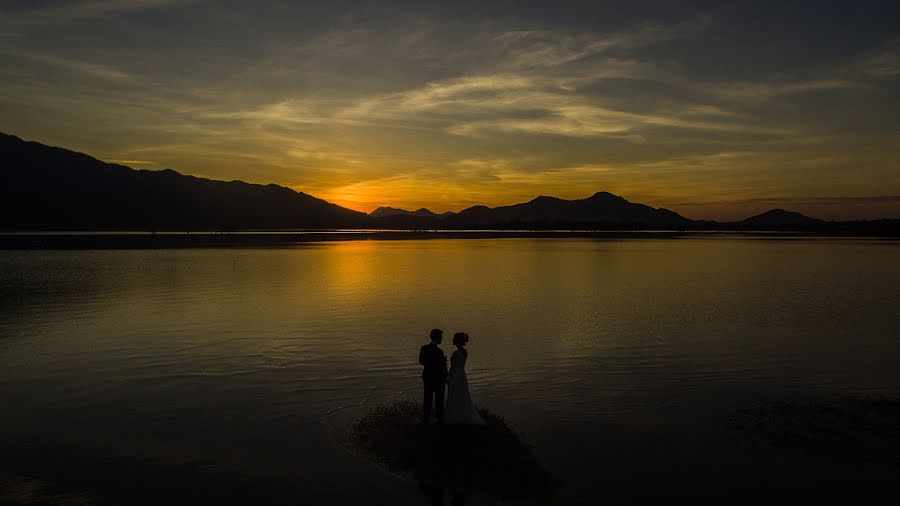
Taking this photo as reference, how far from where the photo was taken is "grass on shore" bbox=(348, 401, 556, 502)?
472 inches

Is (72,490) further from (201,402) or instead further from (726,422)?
(726,422)

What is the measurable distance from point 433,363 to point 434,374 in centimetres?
31

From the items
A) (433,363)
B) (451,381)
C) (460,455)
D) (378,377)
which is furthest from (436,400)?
(378,377)

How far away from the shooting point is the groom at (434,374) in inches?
546

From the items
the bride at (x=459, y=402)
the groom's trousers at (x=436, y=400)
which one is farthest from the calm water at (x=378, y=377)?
A: the groom's trousers at (x=436, y=400)

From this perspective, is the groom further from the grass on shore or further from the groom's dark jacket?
the grass on shore

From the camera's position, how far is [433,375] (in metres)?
14.1

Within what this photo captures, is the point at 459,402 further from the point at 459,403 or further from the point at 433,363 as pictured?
the point at 433,363

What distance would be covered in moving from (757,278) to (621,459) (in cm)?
5216

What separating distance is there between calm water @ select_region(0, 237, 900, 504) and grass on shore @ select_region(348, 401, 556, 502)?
0.58 metres

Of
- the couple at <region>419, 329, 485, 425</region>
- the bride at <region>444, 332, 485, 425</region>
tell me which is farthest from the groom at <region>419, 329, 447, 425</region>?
the bride at <region>444, 332, 485, 425</region>

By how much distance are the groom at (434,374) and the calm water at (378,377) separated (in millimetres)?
2111

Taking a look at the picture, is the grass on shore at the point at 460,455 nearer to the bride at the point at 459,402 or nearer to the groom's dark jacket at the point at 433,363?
the bride at the point at 459,402

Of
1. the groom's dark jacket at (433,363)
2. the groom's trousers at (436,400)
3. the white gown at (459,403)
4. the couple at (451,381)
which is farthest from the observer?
the groom's trousers at (436,400)
